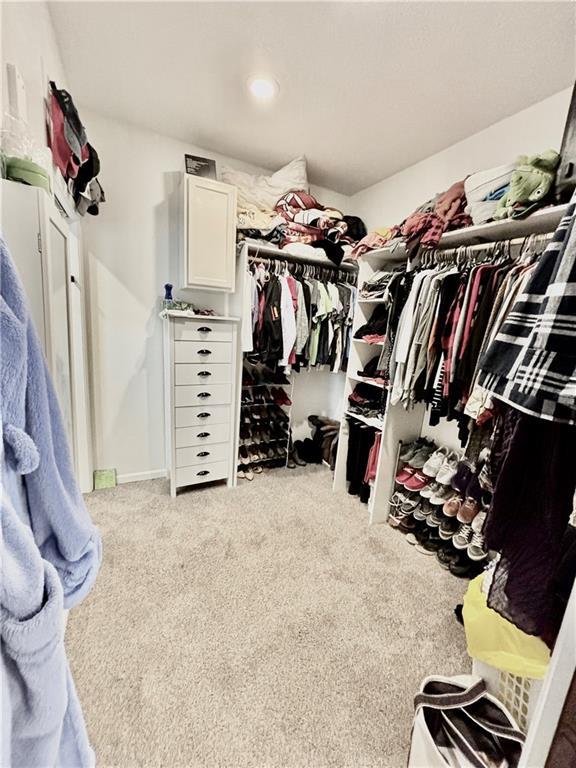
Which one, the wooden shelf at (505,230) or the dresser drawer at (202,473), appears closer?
the wooden shelf at (505,230)

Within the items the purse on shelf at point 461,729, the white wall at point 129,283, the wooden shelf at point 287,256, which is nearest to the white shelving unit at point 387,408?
the wooden shelf at point 287,256

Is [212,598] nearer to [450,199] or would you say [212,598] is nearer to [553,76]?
[450,199]

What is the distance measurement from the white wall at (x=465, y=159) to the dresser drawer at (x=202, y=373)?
182cm

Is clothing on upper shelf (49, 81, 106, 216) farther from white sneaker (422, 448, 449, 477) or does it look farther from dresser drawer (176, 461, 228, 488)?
white sneaker (422, 448, 449, 477)

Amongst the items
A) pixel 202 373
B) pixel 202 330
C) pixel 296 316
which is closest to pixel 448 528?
pixel 296 316

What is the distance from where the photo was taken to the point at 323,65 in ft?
4.86

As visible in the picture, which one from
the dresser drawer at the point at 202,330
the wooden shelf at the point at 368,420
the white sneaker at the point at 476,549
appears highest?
the dresser drawer at the point at 202,330

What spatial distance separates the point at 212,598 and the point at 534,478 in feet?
4.79

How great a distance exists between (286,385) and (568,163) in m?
2.17

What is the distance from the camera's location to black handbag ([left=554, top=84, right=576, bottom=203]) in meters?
1.16

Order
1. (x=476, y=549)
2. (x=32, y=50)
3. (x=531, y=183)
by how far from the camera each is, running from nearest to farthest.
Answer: (x=32, y=50) < (x=531, y=183) < (x=476, y=549)

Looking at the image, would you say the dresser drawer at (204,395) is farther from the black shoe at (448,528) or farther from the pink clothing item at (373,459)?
the black shoe at (448,528)

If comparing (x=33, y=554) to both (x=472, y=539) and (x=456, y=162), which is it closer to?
(x=472, y=539)

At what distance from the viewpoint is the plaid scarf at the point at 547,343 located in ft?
1.54
